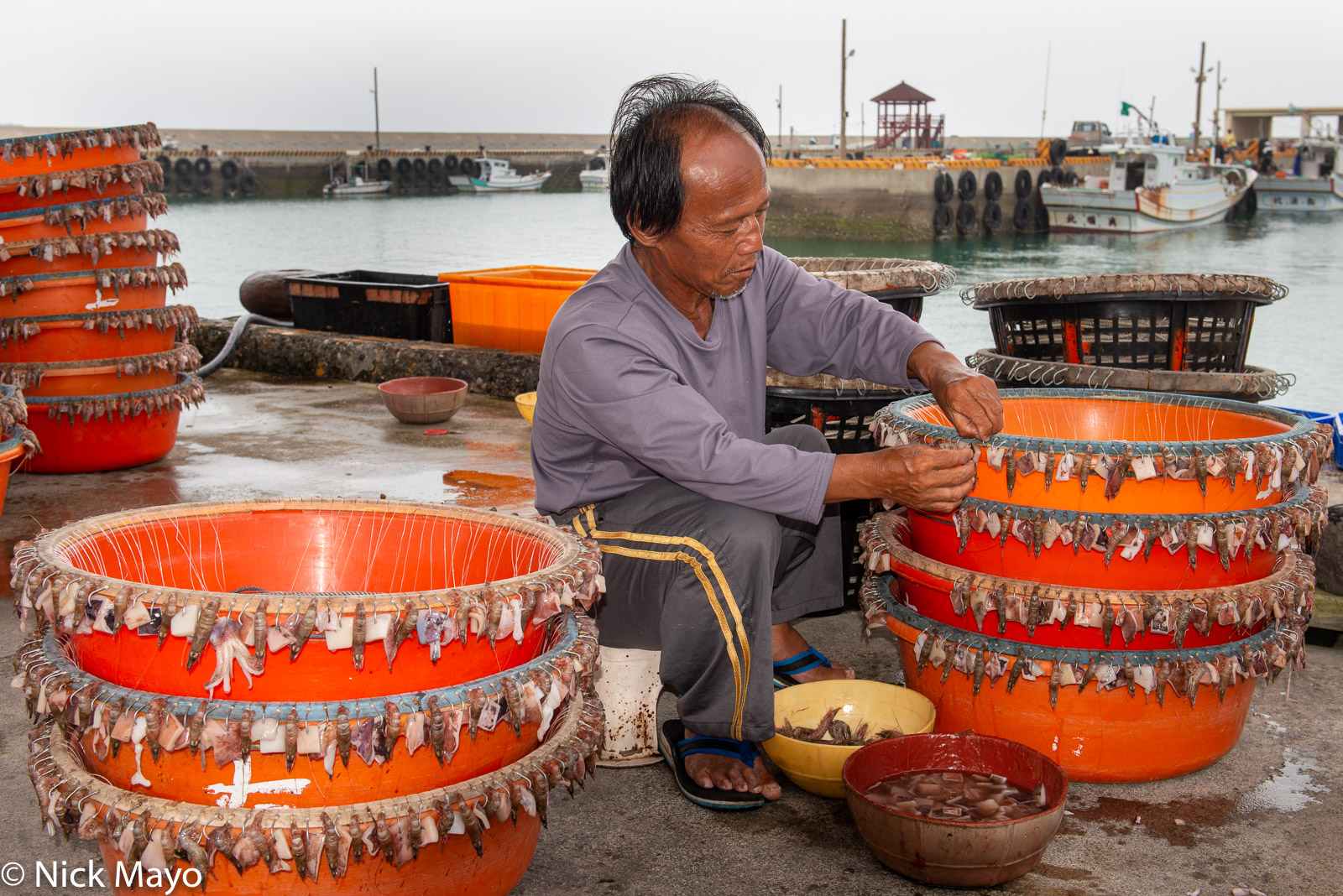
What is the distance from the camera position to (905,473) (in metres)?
2.01

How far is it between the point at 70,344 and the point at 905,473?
3.81 m

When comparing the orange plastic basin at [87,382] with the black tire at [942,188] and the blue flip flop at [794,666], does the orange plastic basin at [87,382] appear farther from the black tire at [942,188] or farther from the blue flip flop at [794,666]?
the black tire at [942,188]

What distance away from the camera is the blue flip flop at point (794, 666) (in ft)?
8.55

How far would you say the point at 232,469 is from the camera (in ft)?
16.2

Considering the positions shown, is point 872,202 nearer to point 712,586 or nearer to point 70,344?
point 70,344

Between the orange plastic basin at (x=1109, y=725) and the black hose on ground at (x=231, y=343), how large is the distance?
6365mm


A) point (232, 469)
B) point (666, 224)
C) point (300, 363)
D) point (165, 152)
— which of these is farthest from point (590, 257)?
point (165, 152)

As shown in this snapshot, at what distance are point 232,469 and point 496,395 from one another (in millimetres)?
2013

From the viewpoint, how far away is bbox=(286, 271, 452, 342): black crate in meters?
7.44

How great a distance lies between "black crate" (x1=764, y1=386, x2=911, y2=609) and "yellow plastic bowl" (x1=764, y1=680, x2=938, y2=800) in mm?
702

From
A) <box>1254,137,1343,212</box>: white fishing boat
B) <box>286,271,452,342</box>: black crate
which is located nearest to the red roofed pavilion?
<box>1254,137,1343,212</box>: white fishing boat

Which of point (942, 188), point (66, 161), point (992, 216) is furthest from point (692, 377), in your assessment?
point (992, 216)

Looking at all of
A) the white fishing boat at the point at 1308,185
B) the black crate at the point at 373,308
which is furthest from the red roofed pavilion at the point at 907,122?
the black crate at the point at 373,308

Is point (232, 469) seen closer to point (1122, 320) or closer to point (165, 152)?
point (1122, 320)
